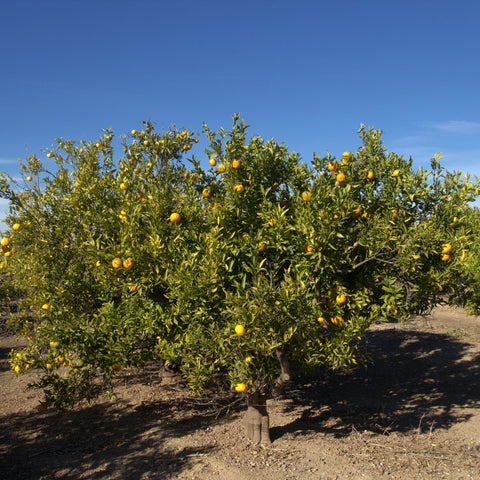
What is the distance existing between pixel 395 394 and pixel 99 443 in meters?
5.35

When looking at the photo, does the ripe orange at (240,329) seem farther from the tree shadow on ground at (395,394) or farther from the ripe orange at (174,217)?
the tree shadow on ground at (395,394)

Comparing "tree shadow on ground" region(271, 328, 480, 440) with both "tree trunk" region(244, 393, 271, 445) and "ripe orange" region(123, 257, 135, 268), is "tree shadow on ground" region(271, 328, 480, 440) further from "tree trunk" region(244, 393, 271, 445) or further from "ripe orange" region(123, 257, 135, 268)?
"ripe orange" region(123, 257, 135, 268)

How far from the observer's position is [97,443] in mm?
5152

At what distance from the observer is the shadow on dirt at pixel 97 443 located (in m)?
4.27

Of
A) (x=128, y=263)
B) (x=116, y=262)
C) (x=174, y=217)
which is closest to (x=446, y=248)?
(x=174, y=217)

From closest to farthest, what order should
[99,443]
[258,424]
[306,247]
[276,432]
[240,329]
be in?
[240,329] < [306,247] < [258,424] < [99,443] < [276,432]

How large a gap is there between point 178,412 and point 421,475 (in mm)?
3627


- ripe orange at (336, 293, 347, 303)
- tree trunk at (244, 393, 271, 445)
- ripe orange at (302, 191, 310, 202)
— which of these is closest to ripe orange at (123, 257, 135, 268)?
ripe orange at (302, 191, 310, 202)

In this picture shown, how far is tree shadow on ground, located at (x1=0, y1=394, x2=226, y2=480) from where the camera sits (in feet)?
14.0

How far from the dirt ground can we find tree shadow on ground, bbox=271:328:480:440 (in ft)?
0.07

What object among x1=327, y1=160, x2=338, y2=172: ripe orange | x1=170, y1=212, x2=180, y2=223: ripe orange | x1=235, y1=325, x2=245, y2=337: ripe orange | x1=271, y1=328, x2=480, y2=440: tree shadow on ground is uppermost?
x1=327, y1=160, x2=338, y2=172: ripe orange

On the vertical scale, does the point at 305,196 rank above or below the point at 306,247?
above

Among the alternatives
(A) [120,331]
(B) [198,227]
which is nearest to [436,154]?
(B) [198,227]

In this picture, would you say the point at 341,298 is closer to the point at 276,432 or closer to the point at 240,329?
the point at 240,329
